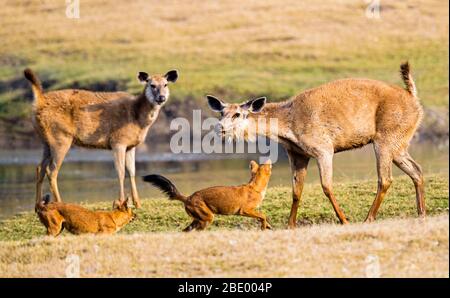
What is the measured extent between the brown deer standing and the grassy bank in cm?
83

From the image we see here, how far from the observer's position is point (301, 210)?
17000 mm

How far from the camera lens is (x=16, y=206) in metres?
21.5

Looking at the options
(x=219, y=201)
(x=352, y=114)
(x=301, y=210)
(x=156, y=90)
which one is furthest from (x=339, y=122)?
(x=156, y=90)

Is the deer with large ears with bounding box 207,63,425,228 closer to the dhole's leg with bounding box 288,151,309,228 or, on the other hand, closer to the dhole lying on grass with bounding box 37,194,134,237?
the dhole's leg with bounding box 288,151,309,228

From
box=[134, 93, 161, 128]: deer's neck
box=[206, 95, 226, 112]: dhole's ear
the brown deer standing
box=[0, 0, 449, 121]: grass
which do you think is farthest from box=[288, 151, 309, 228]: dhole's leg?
box=[0, 0, 449, 121]: grass

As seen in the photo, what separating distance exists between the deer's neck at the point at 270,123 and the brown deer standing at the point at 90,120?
138 inches

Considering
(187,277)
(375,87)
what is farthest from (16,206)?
(187,277)

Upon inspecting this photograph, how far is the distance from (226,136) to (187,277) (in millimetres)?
3990

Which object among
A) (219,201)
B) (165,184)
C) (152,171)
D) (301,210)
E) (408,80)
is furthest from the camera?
(152,171)

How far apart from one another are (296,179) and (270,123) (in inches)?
37.8

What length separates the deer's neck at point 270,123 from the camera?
1485 centimetres

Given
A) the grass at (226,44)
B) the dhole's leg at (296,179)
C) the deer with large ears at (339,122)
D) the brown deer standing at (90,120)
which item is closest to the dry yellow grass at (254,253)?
the dhole's leg at (296,179)

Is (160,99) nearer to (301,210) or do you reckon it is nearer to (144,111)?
(144,111)

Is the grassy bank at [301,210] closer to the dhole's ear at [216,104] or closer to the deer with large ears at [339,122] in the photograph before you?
the deer with large ears at [339,122]
